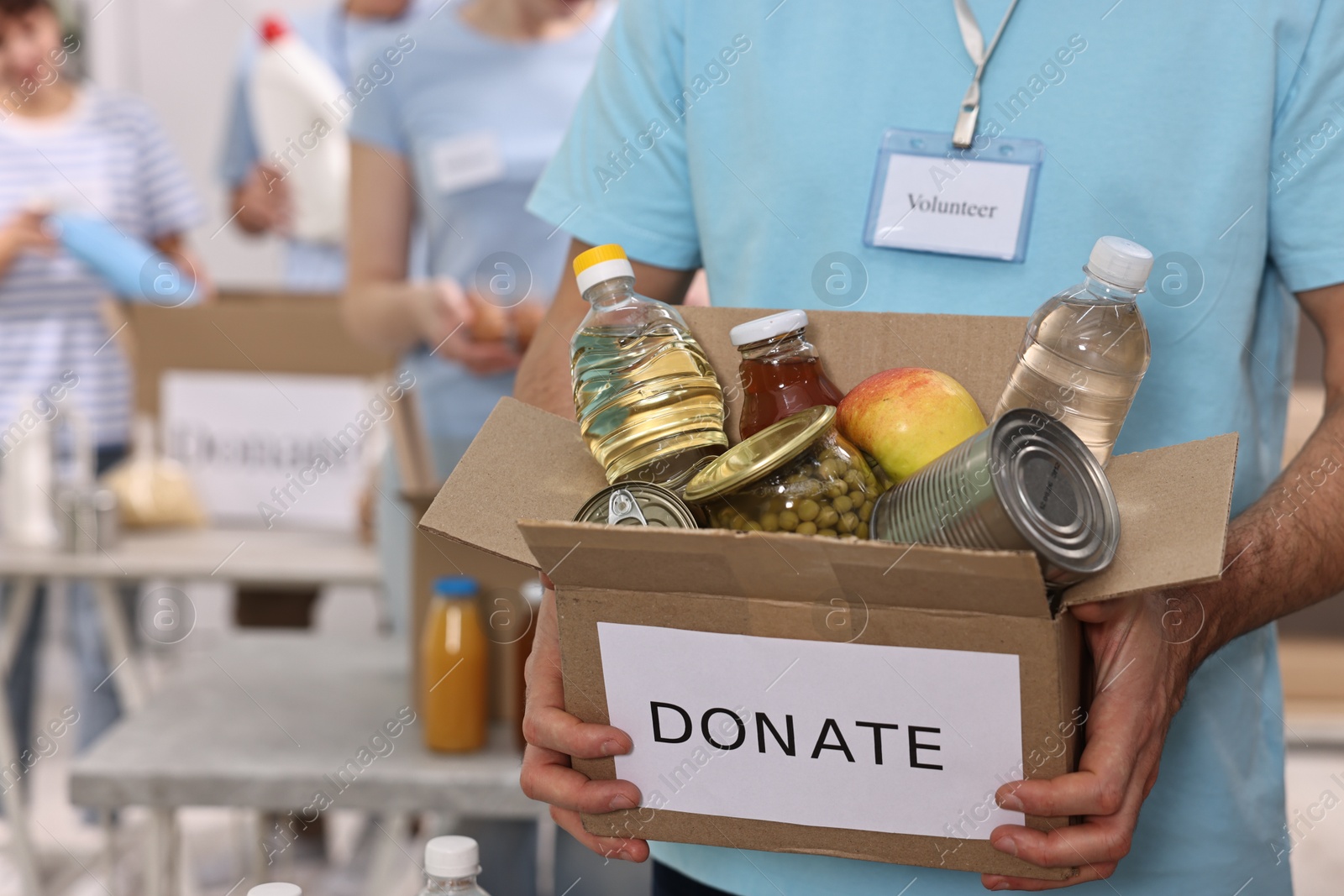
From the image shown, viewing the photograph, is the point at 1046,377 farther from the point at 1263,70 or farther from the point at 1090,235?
the point at 1263,70

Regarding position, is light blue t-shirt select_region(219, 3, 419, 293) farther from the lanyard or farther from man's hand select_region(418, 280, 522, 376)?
the lanyard

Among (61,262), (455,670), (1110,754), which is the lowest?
(455,670)

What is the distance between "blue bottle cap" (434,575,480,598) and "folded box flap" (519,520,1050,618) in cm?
92

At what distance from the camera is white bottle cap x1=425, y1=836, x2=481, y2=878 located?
29.2 inches

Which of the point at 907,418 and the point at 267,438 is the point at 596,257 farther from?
the point at 267,438

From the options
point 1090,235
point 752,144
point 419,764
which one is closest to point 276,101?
point 419,764

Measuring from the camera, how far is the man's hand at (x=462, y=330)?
181 centimetres

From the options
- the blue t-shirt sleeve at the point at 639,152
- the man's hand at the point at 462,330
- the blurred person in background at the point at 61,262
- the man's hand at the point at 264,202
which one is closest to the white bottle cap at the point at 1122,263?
the blue t-shirt sleeve at the point at 639,152

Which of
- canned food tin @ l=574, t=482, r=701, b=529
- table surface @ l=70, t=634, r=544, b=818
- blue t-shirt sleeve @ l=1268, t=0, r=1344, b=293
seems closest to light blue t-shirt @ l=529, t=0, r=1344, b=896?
blue t-shirt sleeve @ l=1268, t=0, r=1344, b=293

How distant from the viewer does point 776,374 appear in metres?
0.74

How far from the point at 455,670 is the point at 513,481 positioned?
2.75 feet

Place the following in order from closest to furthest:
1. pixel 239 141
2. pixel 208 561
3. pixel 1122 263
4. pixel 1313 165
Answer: pixel 1122 263 < pixel 1313 165 < pixel 208 561 < pixel 239 141

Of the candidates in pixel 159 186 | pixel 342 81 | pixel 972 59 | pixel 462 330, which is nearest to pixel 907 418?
pixel 972 59

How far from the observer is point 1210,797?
0.86 meters
